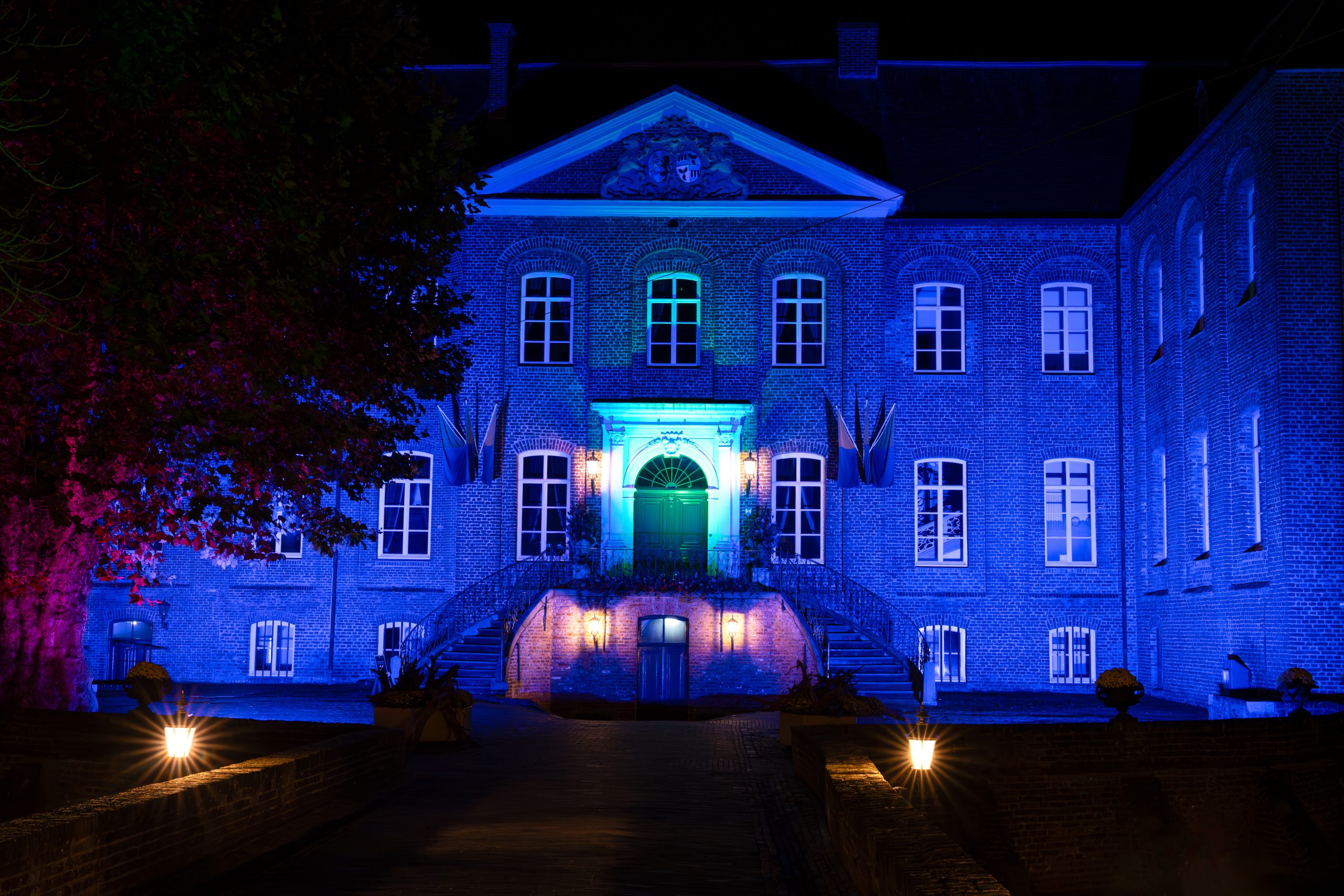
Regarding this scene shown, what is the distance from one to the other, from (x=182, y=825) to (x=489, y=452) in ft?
57.2

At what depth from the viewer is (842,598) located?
24.8 meters

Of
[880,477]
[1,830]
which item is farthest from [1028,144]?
[1,830]

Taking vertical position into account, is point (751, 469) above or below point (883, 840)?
above

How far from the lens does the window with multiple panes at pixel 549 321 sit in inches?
1029

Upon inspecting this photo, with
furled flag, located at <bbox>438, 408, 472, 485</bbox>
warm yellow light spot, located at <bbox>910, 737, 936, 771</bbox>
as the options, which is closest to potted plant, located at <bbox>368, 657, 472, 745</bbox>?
warm yellow light spot, located at <bbox>910, 737, 936, 771</bbox>

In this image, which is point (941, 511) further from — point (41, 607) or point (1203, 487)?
point (41, 607)

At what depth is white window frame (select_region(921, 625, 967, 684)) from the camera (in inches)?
989

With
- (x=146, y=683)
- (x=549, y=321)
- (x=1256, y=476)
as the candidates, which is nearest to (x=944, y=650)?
(x=1256, y=476)

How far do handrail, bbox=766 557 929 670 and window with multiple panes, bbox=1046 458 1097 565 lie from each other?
308 cm

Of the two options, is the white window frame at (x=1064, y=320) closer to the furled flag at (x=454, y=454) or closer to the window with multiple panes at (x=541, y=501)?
the window with multiple panes at (x=541, y=501)

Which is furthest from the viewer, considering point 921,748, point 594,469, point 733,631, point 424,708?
point 594,469

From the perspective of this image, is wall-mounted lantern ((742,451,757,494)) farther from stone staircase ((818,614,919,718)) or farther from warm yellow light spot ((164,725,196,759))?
warm yellow light spot ((164,725,196,759))

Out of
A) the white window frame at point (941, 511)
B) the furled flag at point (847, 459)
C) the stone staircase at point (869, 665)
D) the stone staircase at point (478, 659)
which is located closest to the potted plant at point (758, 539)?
the furled flag at point (847, 459)

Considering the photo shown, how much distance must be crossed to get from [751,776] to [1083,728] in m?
3.33
